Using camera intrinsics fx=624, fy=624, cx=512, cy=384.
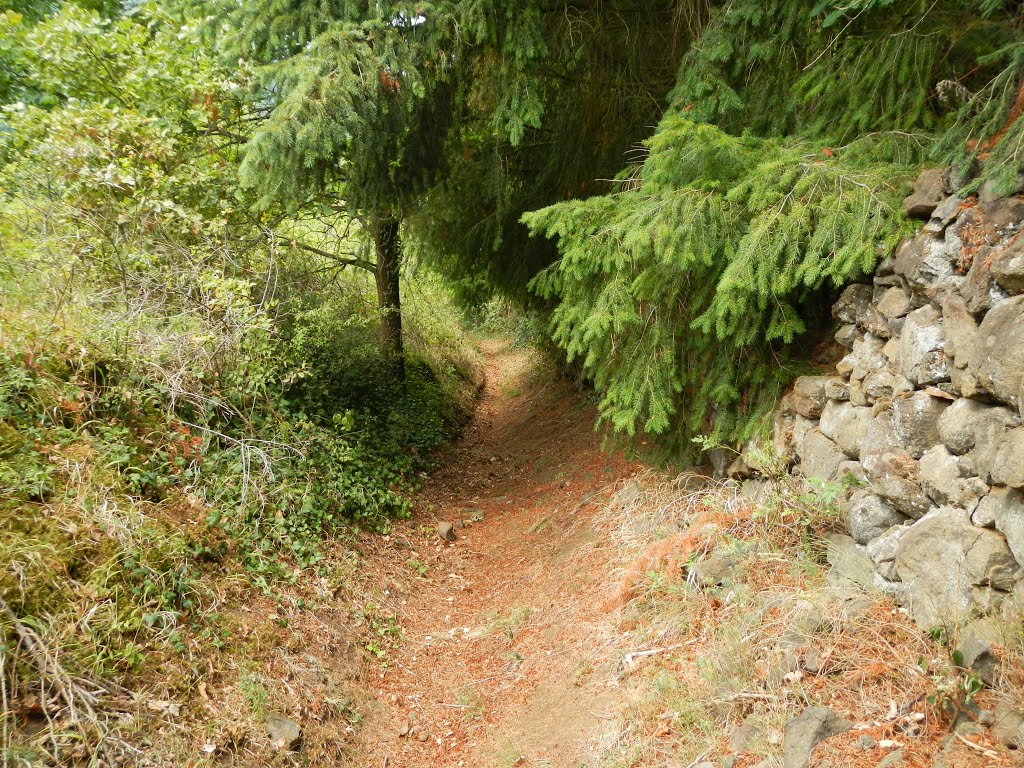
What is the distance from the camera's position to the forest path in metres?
4.64

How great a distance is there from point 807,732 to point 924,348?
239cm

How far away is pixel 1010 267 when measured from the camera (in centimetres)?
330

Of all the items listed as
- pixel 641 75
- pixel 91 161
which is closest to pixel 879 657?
pixel 641 75

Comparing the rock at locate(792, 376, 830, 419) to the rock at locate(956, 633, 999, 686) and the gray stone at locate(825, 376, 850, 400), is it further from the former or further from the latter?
the rock at locate(956, 633, 999, 686)

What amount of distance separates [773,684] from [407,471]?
5686 mm

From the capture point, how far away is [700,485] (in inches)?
244

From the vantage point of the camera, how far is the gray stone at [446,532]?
7699 mm

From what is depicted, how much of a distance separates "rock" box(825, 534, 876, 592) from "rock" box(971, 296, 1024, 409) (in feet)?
4.56

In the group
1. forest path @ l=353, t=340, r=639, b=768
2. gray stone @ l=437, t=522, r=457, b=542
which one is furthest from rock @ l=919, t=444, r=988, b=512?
gray stone @ l=437, t=522, r=457, b=542

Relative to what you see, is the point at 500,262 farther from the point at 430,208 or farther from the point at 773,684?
the point at 773,684

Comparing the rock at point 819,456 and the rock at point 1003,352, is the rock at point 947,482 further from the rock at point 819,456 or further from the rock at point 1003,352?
the rock at point 819,456

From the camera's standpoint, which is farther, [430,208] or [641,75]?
[430,208]

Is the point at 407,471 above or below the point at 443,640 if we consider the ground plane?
above

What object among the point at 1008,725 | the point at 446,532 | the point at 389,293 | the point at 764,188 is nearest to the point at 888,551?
the point at 1008,725
